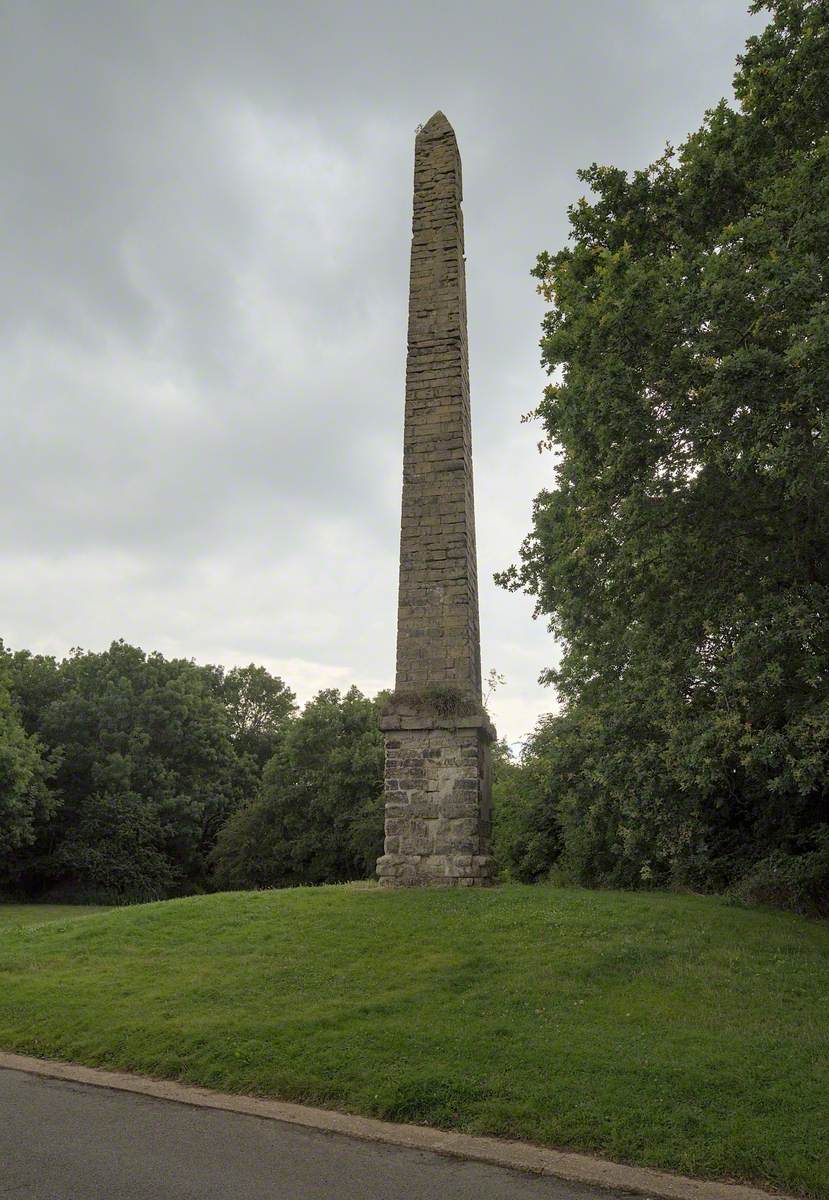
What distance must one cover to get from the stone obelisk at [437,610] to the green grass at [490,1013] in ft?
5.26

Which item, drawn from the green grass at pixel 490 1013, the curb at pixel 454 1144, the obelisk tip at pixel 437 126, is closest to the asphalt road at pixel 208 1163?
the curb at pixel 454 1144

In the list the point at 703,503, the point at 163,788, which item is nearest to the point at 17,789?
the point at 163,788

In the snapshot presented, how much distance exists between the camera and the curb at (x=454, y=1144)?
5.34 metres

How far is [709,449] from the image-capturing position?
1139cm

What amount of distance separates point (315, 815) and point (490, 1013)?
112 feet

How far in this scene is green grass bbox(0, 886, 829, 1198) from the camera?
6.22 meters

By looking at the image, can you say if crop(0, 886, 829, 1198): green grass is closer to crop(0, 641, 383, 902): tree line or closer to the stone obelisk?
the stone obelisk

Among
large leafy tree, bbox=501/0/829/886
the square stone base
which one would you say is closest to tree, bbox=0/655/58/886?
the square stone base

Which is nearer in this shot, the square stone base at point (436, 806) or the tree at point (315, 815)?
the square stone base at point (436, 806)

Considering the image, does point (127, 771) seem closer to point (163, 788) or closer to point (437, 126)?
point (163, 788)

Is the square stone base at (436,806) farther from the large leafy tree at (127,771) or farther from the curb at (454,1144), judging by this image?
the large leafy tree at (127,771)

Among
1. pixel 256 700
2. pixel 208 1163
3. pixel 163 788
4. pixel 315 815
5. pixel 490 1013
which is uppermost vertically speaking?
pixel 256 700

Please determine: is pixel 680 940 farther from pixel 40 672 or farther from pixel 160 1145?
pixel 40 672

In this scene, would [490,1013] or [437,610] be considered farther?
[437,610]
